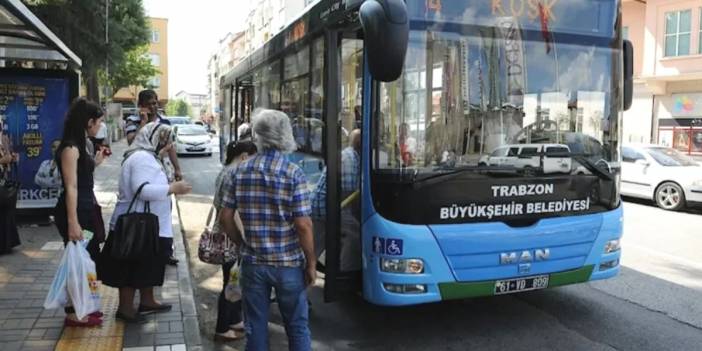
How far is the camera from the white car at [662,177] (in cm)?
1212

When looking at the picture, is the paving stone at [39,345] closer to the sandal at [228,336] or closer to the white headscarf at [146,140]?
the sandal at [228,336]

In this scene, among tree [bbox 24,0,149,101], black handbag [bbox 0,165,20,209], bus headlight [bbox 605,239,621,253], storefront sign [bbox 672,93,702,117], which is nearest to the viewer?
bus headlight [bbox 605,239,621,253]

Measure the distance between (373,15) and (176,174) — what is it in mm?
4806

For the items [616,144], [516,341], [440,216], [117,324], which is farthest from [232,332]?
[616,144]

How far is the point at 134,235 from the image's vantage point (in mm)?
4523

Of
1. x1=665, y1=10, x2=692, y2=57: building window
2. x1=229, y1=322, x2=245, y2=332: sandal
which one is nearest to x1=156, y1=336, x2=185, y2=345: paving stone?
x1=229, y1=322, x2=245, y2=332: sandal

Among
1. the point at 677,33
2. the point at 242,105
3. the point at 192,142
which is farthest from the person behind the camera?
the point at 192,142

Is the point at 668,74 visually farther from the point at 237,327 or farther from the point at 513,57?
the point at 237,327

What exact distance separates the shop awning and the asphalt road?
2.93 meters

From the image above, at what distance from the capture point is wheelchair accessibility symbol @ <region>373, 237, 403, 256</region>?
170 inches

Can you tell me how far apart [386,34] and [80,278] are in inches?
112

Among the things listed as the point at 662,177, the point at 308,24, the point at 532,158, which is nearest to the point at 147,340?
the point at 308,24

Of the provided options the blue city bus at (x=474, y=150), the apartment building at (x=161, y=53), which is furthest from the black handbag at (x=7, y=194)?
the apartment building at (x=161, y=53)

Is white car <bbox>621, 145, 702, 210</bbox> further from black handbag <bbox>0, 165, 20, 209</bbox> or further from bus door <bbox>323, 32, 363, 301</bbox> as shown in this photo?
black handbag <bbox>0, 165, 20, 209</bbox>
